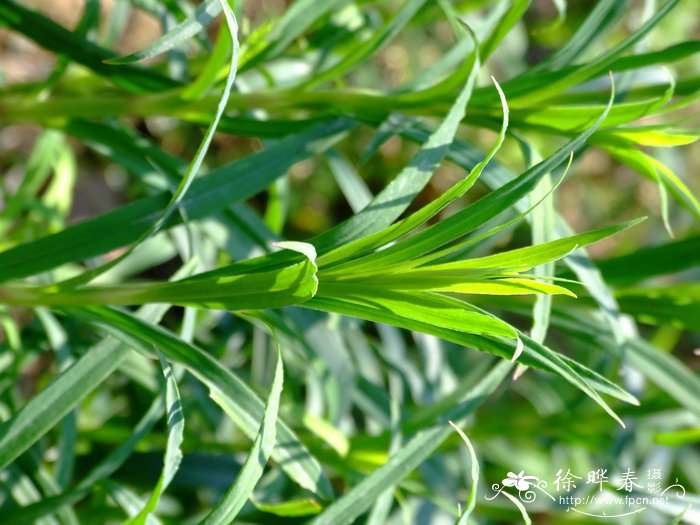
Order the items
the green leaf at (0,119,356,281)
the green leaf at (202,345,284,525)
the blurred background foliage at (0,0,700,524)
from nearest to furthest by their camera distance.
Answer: the green leaf at (202,345,284,525) → the green leaf at (0,119,356,281) → the blurred background foliage at (0,0,700,524)

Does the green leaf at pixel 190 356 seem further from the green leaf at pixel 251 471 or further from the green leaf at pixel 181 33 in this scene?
the green leaf at pixel 181 33

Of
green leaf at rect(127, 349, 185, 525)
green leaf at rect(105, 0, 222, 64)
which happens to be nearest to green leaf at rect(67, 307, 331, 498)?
green leaf at rect(127, 349, 185, 525)

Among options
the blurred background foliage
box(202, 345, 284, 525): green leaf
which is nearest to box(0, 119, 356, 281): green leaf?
the blurred background foliage

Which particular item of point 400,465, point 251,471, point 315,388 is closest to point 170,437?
point 251,471

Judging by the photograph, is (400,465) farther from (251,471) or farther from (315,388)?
(315,388)

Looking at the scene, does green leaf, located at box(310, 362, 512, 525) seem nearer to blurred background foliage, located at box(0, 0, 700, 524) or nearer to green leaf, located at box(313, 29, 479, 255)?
blurred background foliage, located at box(0, 0, 700, 524)

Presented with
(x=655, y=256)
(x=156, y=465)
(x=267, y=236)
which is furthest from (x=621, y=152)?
(x=156, y=465)

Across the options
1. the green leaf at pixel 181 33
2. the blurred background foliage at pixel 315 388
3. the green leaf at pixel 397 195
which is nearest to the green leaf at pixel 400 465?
the blurred background foliage at pixel 315 388

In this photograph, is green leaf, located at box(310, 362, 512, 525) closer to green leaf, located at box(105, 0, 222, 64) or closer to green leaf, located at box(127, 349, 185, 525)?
green leaf, located at box(127, 349, 185, 525)

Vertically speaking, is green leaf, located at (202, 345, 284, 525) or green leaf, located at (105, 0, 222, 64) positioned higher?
green leaf, located at (105, 0, 222, 64)

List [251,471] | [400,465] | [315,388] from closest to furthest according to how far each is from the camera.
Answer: [251,471]
[400,465]
[315,388]

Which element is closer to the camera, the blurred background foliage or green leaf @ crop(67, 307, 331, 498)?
green leaf @ crop(67, 307, 331, 498)

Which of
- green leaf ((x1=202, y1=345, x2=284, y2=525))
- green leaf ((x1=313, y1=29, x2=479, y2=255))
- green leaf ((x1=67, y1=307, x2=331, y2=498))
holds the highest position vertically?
→ green leaf ((x1=313, y1=29, x2=479, y2=255))

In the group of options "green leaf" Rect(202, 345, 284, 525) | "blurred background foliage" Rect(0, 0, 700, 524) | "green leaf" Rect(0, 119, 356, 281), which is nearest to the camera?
"green leaf" Rect(202, 345, 284, 525)
